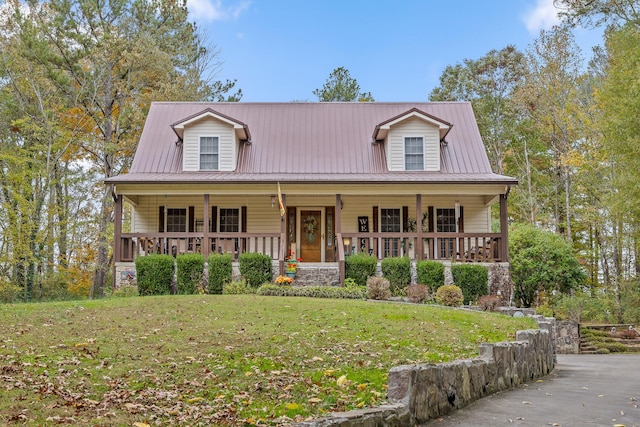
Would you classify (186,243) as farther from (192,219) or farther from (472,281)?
(472,281)

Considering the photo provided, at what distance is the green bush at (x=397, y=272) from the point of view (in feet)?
58.2

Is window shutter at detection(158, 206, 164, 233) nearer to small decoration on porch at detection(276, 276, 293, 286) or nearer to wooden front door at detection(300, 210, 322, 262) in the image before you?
wooden front door at detection(300, 210, 322, 262)

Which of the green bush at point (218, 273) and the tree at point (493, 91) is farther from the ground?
the tree at point (493, 91)

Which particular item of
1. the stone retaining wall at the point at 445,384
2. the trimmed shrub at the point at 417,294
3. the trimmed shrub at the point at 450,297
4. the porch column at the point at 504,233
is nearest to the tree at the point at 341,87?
the porch column at the point at 504,233

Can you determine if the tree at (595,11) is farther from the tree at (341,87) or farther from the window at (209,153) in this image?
the tree at (341,87)

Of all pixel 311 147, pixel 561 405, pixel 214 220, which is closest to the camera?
pixel 561 405

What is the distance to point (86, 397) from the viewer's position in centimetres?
599

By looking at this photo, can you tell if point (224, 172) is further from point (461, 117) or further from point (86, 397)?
point (86, 397)

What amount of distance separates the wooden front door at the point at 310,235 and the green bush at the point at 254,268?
3.89 meters

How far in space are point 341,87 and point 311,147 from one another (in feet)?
47.5

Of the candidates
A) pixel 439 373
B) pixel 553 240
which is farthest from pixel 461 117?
pixel 439 373

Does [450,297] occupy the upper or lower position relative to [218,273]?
lower

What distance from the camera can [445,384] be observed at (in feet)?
22.0

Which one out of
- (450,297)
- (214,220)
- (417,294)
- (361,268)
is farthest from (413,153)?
(214,220)
